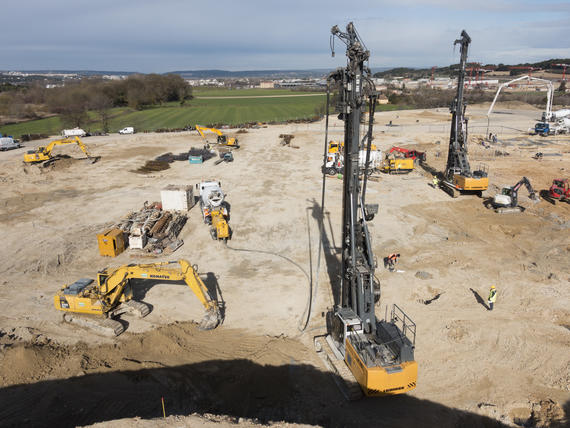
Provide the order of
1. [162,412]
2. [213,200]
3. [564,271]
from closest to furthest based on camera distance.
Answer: [162,412], [564,271], [213,200]

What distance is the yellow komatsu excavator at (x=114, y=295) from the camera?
567 inches

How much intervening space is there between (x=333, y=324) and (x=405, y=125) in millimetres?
60714

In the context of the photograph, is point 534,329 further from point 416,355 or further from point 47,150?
point 47,150

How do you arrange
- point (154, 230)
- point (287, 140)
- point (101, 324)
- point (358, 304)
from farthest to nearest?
point (287, 140), point (154, 230), point (101, 324), point (358, 304)

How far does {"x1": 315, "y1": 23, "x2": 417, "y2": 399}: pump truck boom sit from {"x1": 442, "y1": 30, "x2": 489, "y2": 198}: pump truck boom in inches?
773

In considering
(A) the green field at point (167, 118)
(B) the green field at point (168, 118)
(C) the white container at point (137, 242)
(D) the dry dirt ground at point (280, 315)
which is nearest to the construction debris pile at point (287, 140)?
(D) the dry dirt ground at point (280, 315)

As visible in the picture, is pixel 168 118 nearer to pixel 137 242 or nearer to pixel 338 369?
pixel 137 242

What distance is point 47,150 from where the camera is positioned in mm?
39219

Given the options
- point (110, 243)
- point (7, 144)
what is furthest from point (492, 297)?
point (7, 144)

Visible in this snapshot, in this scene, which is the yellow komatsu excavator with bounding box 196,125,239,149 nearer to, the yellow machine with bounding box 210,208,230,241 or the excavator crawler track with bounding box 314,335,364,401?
the yellow machine with bounding box 210,208,230,241

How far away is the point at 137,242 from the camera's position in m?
21.5

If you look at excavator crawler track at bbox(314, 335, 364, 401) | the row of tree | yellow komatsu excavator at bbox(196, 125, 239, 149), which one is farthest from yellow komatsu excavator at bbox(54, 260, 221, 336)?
the row of tree

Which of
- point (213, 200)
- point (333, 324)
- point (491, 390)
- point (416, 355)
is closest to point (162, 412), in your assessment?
point (333, 324)

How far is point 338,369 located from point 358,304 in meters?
2.14
